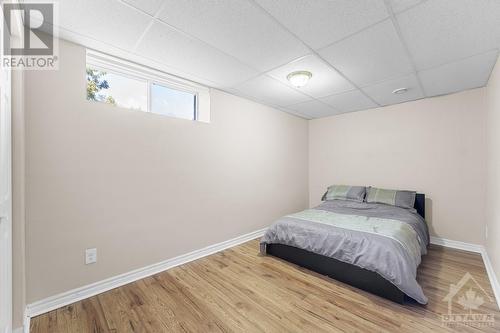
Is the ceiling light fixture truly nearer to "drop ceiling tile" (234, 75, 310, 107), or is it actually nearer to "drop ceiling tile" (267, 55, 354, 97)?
"drop ceiling tile" (267, 55, 354, 97)

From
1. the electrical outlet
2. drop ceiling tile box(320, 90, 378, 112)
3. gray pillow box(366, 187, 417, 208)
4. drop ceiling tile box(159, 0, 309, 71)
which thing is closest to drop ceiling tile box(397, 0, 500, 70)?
drop ceiling tile box(159, 0, 309, 71)

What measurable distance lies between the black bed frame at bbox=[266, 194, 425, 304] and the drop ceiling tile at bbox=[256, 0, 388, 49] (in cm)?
214

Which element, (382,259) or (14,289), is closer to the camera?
(14,289)

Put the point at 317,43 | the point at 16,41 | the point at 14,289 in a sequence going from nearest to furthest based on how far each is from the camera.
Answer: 1. the point at 14,289
2. the point at 16,41
3. the point at 317,43

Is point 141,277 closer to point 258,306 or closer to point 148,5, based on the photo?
point 258,306

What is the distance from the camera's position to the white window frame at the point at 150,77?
83.4 inches

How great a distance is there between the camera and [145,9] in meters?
1.52

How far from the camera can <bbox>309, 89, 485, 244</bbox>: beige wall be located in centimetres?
295

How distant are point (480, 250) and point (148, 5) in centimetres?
464

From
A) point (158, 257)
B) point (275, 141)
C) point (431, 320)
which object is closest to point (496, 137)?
point (431, 320)

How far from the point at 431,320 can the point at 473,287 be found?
0.89 meters

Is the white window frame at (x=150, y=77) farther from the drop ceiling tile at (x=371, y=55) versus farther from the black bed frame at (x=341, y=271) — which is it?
the black bed frame at (x=341, y=271)

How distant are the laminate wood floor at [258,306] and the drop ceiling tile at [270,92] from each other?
2308 millimetres

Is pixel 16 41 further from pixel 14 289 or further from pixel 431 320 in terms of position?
pixel 431 320
